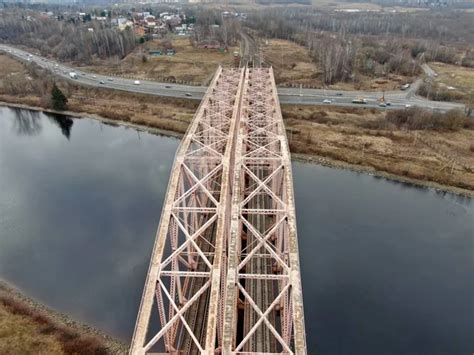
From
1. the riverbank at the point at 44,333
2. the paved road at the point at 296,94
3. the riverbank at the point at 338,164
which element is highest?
the paved road at the point at 296,94

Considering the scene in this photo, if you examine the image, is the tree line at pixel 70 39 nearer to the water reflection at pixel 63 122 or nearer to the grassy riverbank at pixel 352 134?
the grassy riverbank at pixel 352 134

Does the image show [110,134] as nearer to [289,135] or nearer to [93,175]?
[93,175]

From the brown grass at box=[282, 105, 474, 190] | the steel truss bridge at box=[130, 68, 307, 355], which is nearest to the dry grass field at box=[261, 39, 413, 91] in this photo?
the brown grass at box=[282, 105, 474, 190]

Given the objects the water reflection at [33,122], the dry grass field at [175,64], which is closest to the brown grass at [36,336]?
the water reflection at [33,122]

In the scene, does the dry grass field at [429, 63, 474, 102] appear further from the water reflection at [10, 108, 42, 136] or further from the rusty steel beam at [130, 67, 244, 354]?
the water reflection at [10, 108, 42, 136]

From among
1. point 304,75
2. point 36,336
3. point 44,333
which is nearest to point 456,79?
point 304,75
